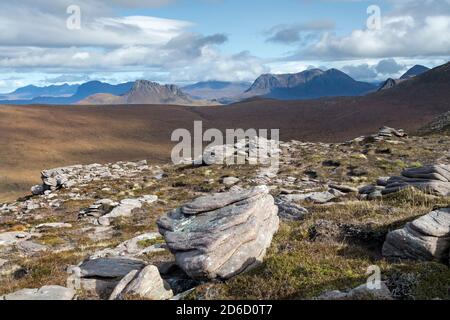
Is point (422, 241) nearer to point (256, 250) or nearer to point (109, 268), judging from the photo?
point (256, 250)

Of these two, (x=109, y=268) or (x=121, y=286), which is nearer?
(x=121, y=286)

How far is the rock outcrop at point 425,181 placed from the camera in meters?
21.0

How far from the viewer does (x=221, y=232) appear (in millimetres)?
13281

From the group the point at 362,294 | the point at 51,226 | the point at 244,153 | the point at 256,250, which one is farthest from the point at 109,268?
the point at 244,153

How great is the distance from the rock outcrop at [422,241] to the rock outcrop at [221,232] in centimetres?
388

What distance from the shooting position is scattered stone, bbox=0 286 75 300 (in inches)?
478

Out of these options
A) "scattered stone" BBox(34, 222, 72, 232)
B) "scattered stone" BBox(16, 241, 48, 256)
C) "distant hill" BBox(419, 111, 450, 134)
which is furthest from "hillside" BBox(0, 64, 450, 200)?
"scattered stone" BBox(16, 241, 48, 256)

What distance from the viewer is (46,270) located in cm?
1670

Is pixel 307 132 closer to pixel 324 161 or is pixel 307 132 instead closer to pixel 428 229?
pixel 324 161

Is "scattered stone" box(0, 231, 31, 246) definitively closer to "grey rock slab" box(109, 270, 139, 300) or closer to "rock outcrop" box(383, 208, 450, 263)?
"grey rock slab" box(109, 270, 139, 300)

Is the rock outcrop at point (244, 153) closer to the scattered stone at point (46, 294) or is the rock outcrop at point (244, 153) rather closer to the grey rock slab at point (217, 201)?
the grey rock slab at point (217, 201)

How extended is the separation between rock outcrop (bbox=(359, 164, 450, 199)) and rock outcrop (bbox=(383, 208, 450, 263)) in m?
7.62

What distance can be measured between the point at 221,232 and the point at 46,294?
5.14 m
